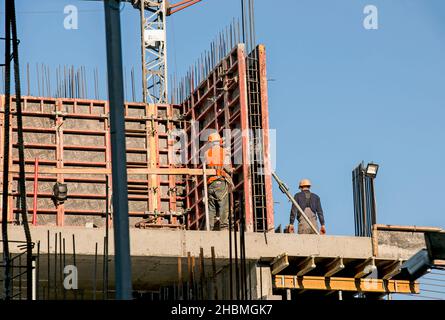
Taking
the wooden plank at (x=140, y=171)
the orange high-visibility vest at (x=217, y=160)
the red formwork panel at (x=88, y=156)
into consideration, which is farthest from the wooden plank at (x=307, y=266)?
the red formwork panel at (x=88, y=156)

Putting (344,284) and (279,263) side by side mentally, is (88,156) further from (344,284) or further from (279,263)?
(344,284)

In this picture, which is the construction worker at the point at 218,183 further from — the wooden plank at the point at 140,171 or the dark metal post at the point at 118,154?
the dark metal post at the point at 118,154

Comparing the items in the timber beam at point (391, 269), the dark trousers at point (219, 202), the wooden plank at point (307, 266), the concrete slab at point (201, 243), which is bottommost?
the timber beam at point (391, 269)

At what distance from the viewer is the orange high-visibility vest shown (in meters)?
26.2

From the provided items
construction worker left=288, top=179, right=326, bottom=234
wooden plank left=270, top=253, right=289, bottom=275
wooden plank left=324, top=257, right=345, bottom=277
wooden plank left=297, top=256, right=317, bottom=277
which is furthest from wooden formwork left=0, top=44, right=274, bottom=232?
wooden plank left=324, top=257, right=345, bottom=277

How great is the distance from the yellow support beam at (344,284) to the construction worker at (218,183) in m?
1.89

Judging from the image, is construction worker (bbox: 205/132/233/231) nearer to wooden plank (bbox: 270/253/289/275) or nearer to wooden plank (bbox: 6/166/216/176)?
wooden plank (bbox: 6/166/216/176)

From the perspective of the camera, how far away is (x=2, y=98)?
2931 cm

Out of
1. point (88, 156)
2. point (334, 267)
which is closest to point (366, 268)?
point (334, 267)

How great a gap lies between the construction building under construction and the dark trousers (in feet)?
0.86

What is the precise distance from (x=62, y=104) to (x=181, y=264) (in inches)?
275

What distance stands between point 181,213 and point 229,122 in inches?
141

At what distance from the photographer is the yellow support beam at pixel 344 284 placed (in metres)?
24.6
